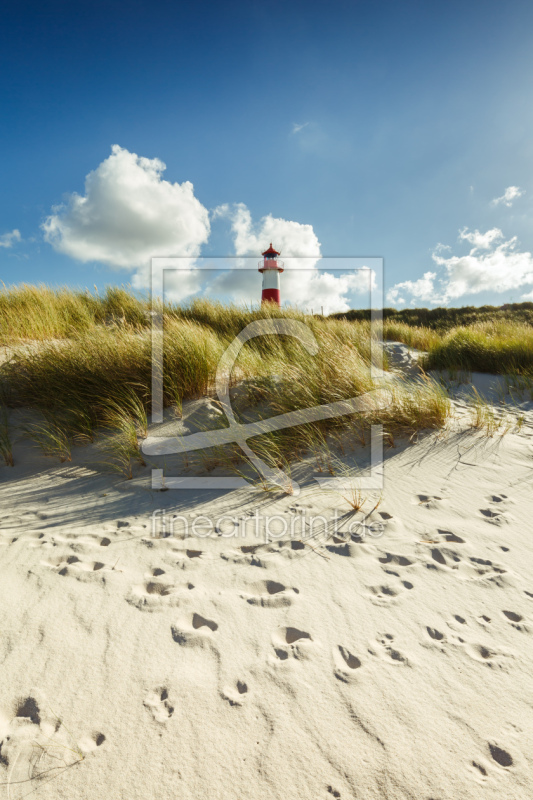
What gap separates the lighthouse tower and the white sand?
1593cm

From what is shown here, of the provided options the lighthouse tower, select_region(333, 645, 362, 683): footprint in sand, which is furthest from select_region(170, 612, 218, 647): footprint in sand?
the lighthouse tower

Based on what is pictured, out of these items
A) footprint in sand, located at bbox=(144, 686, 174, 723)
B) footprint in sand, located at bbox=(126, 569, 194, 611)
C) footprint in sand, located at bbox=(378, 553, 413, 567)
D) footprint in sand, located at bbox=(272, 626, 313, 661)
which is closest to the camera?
footprint in sand, located at bbox=(144, 686, 174, 723)

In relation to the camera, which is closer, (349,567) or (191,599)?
(191,599)

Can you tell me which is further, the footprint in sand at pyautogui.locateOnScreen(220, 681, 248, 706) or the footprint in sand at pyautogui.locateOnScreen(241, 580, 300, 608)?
the footprint in sand at pyautogui.locateOnScreen(241, 580, 300, 608)

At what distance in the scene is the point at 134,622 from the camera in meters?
1.80

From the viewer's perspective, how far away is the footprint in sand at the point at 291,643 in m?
1.66

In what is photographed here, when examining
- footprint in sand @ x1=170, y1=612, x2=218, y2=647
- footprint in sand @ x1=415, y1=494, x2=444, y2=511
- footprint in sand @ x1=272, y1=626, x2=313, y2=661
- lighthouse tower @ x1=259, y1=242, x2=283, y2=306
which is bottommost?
footprint in sand @ x1=272, y1=626, x2=313, y2=661

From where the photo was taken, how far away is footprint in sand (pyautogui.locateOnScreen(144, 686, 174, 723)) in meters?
1.39

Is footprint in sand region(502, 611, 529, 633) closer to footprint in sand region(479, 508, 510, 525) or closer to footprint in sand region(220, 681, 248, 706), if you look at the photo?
footprint in sand region(479, 508, 510, 525)

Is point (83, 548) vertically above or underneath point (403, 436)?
underneath

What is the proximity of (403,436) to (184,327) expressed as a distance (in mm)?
3519

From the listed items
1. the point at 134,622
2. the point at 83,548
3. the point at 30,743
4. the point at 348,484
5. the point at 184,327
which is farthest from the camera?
Answer: the point at 184,327

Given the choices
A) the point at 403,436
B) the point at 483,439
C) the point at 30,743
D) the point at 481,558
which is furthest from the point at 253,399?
the point at 30,743

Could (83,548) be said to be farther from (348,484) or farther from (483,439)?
(483,439)
